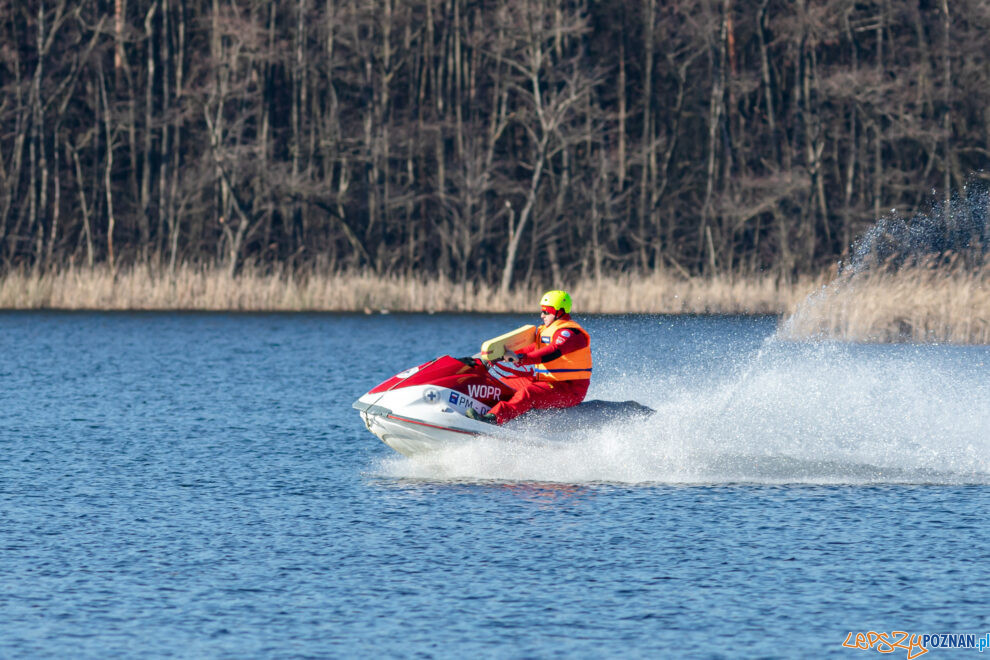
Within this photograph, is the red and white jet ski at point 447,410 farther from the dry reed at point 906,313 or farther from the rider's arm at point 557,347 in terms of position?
the dry reed at point 906,313

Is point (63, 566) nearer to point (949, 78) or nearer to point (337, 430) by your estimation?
point (337, 430)

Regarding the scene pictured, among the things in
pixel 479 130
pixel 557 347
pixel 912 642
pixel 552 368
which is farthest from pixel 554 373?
pixel 479 130

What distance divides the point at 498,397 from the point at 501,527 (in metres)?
2.54

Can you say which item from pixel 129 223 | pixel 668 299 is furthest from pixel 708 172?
pixel 129 223

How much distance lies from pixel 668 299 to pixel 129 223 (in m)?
22.6

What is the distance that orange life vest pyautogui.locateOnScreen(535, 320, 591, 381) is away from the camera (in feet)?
47.9

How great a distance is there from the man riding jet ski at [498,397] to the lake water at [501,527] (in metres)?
0.21

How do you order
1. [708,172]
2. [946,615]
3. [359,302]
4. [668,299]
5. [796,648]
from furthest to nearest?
[708,172], [359,302], [668,299], [946,615], [796,648]

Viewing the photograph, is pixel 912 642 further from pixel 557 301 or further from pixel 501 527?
pixel 557 301

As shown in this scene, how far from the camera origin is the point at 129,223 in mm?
54156

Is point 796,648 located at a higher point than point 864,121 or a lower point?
lower

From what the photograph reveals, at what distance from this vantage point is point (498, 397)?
14703mm

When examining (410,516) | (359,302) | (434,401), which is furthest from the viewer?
→ (359,302)

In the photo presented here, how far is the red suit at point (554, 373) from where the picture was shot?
47.4ft
